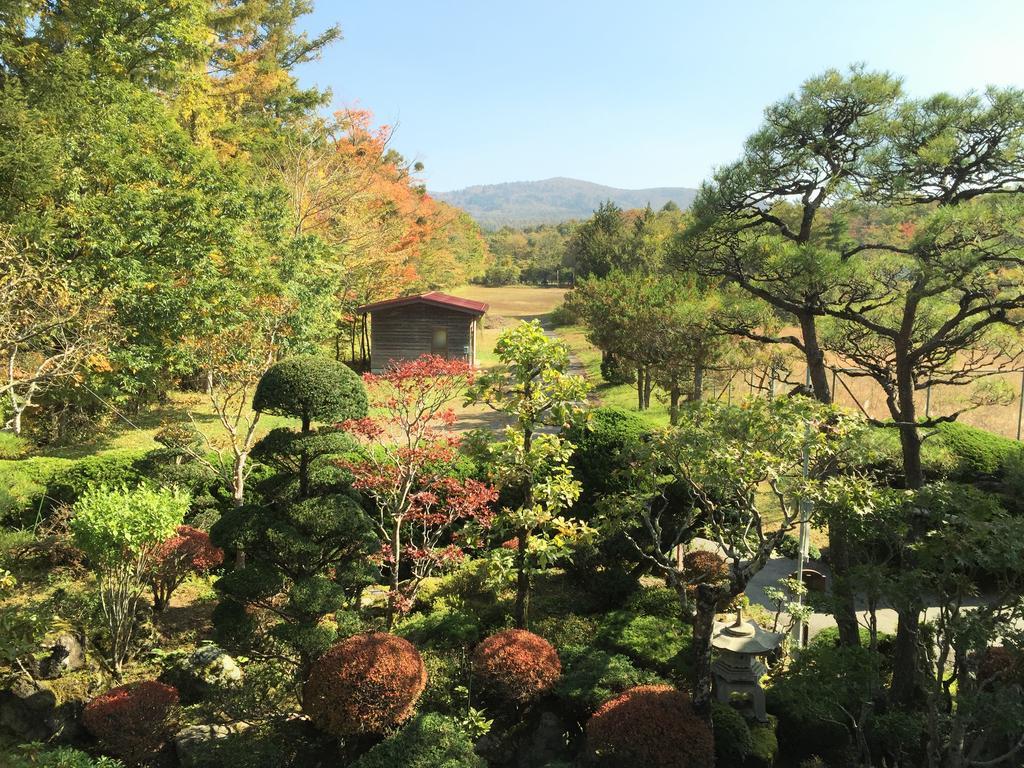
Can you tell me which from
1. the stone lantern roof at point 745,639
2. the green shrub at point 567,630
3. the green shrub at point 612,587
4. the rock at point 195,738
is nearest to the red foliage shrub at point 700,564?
the green shrub at point 612,587

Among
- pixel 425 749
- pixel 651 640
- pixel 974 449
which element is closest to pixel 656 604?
pixel 651 640

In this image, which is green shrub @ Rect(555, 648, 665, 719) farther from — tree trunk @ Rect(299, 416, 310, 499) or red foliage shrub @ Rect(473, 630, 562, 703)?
tree trunk @ Rect(299, 416, 310, 499)

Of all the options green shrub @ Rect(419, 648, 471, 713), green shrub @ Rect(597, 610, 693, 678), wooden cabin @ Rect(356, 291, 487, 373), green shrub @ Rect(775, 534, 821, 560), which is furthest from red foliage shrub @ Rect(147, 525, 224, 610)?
wooden cabin @ Rect(356, 291, 487, 373)

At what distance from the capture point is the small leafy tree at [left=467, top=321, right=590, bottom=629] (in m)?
7.55

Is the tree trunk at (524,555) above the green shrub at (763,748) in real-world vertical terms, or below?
above

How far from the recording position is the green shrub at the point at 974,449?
1210 cm

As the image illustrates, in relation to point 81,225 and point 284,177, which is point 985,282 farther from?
point 284,177

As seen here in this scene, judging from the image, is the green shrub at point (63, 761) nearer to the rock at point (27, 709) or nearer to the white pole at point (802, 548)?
the rock at point (27, 709)

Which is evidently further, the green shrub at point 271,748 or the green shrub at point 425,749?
the green shrub at point 271,748

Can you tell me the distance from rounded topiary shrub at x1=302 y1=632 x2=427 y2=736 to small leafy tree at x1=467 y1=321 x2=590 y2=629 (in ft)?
6.36

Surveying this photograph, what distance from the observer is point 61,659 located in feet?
25.0

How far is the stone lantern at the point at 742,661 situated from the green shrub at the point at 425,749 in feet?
9.03

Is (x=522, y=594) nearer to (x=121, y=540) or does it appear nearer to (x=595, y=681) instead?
(x=595, y=681)

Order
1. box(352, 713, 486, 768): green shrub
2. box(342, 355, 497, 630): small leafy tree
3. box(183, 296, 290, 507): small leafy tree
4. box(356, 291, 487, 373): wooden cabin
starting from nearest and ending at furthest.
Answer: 1. box(352, 713, 486, 768): green shrub
2. box(342, 355, 497, 630): small leafy tree
3. box(183, 296, 290, 507): small leafy tree
4. box(356, 291, 487, 373): wooden cabin
